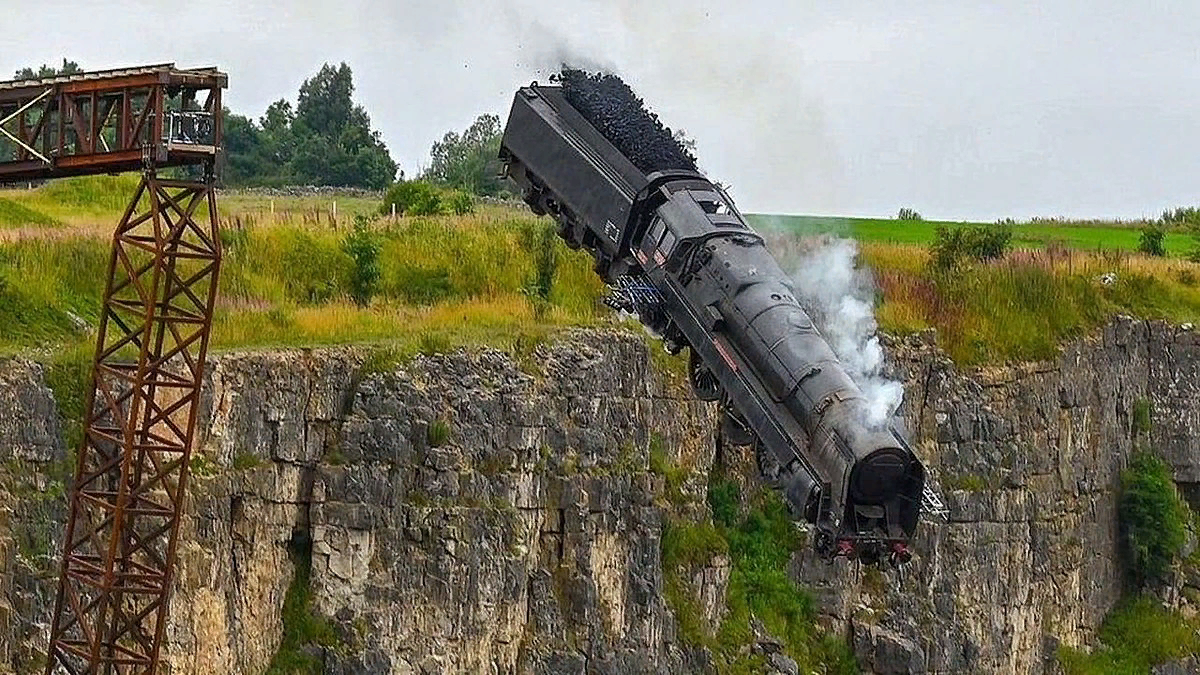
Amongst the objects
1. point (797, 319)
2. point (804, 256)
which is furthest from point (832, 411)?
point (804, 256)

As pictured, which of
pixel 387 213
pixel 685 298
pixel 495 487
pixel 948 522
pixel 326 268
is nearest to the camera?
pixel 685 298

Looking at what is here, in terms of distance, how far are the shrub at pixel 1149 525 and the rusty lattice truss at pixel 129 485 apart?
36.6 metres

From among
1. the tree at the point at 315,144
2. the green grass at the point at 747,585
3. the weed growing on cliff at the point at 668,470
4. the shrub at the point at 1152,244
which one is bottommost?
the green grass at the point at 747,585

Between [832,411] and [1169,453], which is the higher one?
[1169,453]

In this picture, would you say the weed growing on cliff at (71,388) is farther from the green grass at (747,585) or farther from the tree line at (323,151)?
the tree line at (323,151)

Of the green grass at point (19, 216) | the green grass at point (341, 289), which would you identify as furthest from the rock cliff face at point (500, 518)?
the green grass at point (19, 216)

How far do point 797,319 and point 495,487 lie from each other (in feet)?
59.9

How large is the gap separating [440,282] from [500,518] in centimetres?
1049

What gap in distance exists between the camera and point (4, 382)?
4369 cm

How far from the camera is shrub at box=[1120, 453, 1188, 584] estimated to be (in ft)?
236

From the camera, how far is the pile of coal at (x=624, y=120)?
3862 cm

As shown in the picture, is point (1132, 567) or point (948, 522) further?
point (1132, 567)

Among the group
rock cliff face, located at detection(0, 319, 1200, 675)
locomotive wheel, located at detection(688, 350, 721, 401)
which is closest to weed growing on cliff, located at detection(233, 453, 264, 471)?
rock cliff face, located at detection(0, 319, 1200, 675)

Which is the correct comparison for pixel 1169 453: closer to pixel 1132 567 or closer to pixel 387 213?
pixel 1132 567
